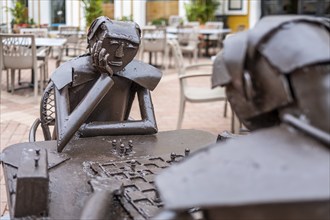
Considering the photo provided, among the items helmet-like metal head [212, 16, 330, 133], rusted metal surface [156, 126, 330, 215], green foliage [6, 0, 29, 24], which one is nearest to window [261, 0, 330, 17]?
green foliage [6, 0, 29, 24]

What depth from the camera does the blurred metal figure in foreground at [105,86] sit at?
180 centimetres

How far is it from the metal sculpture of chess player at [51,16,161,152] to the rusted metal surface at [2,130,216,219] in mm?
52

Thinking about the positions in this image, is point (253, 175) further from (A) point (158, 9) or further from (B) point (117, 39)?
(A) point (158, 9)

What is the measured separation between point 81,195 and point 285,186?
0.80 metres

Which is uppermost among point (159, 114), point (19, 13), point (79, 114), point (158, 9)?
point (158, 9)

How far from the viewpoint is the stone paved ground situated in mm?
4848

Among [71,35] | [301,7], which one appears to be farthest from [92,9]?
[301,7]

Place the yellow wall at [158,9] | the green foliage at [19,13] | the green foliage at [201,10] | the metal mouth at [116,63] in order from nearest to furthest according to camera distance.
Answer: the metal mouth at [116,63] < the green foliage at [19,13] < the green foliage at [201,10] < the yellow wall at [158,9]

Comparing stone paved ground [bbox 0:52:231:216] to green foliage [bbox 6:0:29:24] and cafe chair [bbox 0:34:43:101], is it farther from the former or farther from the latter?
green foliage [bbox 6:0:29:24]

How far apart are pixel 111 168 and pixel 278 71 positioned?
→ 2.95ft

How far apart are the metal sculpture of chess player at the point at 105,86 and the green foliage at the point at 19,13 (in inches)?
332

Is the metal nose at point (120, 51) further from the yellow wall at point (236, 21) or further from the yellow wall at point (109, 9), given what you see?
the yellow wall at point (236, 21)

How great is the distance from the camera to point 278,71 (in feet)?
2.55

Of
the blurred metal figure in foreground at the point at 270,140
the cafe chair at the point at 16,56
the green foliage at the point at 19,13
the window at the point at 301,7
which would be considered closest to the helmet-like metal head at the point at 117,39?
the blurred metal figure in foreground at the point at 270,140
